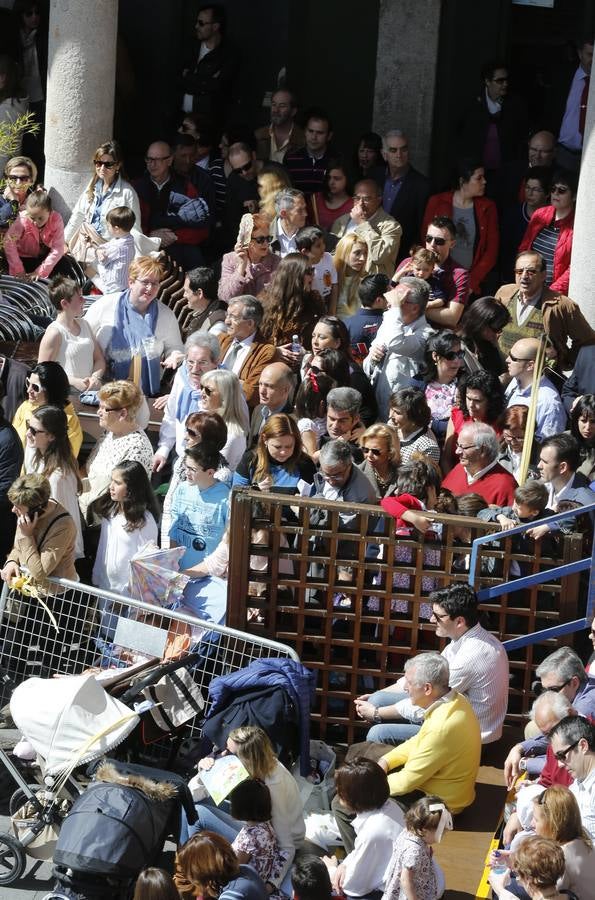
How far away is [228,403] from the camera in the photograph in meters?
10.5

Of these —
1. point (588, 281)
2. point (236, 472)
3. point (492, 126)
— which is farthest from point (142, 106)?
point (236, 472)

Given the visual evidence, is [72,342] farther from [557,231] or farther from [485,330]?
[557,231]

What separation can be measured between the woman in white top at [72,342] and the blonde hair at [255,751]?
409 cm

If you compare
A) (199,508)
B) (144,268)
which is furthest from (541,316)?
(199,508)

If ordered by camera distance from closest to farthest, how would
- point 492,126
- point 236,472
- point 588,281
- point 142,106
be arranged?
point 236,472
point 588,281
point 492,126
point 142,106

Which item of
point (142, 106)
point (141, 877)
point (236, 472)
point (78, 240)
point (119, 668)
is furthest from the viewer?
point (142, 106)

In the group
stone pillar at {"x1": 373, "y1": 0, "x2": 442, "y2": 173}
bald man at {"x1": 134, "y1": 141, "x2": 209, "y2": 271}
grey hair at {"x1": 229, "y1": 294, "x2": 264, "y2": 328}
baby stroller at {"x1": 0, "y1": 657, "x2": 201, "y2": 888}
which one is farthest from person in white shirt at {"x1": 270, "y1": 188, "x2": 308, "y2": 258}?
baby stroller at {"x1": 0, "y1": 657, "x2": 201, "y2": 888}

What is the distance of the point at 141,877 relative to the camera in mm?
7023

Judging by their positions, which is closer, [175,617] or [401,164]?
[175,617]

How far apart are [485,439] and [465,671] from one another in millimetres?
1623

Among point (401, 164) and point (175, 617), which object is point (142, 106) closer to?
point (401, 164)

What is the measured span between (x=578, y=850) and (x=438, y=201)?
7.13 meters

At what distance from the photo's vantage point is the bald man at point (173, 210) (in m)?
13.7

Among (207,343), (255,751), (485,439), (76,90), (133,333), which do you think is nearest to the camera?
(255,751)
